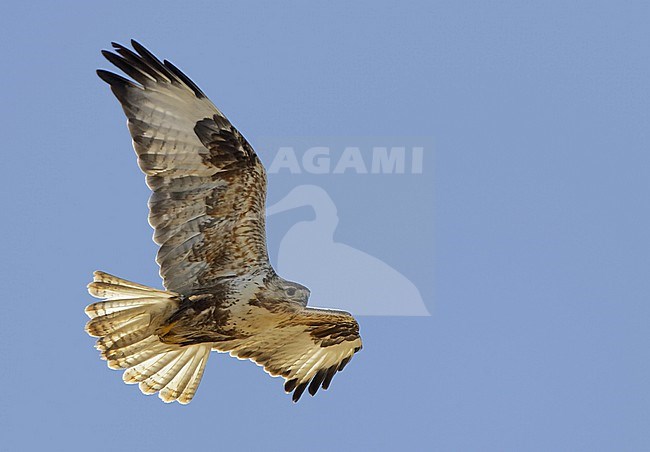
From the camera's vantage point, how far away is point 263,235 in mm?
9281

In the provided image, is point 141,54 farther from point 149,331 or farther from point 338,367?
point 338,367

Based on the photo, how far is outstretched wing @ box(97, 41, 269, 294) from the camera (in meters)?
9.04

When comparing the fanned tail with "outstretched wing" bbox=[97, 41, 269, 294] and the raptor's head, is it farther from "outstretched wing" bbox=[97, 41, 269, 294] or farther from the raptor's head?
the raptor's head

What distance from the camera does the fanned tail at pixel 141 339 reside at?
8.97m

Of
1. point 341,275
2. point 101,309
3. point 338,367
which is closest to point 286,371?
point 338,367

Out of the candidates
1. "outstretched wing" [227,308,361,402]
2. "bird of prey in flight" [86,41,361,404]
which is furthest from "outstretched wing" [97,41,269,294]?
"outstretched wing" [227,308,361,402]

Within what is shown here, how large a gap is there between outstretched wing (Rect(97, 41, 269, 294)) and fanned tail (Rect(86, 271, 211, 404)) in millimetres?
261

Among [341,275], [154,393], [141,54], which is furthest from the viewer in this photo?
[341,275]

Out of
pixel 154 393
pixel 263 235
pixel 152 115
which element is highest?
pixel 152 115

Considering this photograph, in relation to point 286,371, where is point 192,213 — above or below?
above

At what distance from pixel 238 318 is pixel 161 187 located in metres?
1.03

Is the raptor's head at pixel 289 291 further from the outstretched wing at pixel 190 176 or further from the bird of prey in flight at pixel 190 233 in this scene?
the outstretched wing at pixel 190 176

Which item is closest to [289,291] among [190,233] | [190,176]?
[190,233]

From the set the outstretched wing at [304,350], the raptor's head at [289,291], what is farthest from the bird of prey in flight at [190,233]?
the outstretched wing at [304,350]
